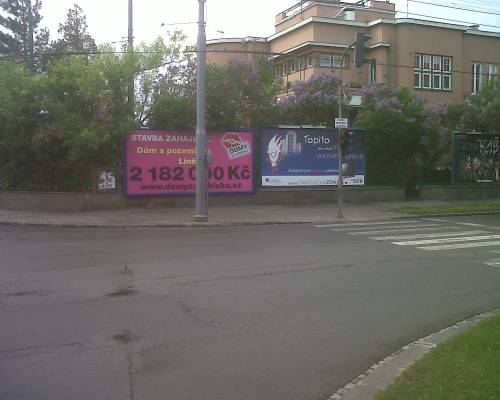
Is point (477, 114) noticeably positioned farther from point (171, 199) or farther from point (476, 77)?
point (476, 77)

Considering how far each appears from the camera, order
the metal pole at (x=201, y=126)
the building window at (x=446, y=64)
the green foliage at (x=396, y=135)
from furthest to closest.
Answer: the building window at (x=446, y=64) < the green foliage at (x=396, y=135) < the metal pole at (x=201, y=126)

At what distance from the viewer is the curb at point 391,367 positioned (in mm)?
4746

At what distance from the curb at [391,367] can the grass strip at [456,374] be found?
184 millimetres

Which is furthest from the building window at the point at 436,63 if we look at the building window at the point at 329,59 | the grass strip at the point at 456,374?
the grass strip at the point at 456,374

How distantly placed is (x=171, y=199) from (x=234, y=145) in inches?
139

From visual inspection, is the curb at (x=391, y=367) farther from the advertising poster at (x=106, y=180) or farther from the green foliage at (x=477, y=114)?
the green foliage at (x=477, y=114)

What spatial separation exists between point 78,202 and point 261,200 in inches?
295

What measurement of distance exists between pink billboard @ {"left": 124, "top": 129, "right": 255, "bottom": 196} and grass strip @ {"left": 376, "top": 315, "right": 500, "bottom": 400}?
1825 cm

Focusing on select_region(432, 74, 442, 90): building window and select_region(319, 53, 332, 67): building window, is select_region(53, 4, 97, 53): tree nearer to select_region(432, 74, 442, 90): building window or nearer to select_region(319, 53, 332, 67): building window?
select_region(319, 53, 332, 67): building window

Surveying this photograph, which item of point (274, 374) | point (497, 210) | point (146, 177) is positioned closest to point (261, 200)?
point (146, 177)

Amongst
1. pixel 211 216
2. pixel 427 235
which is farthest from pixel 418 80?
pixel 427 235

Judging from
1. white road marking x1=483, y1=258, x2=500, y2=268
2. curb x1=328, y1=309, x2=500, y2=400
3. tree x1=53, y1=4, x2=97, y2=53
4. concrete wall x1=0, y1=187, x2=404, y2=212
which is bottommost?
curb x1=328, y1=309, x2=500, y2=400

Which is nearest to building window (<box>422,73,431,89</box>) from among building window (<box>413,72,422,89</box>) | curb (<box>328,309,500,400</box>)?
building window (<box>413,72,422,89</box>)

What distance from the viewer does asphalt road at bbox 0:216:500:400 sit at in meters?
5.07
